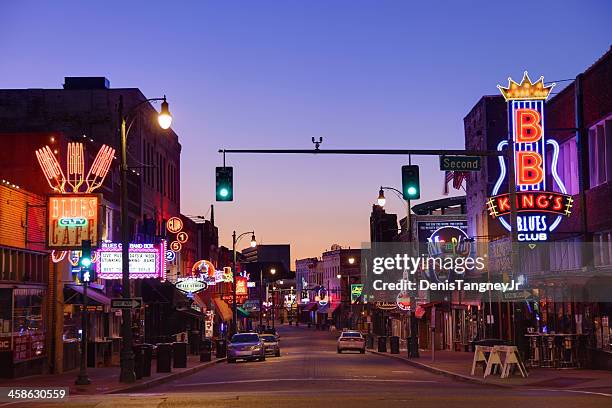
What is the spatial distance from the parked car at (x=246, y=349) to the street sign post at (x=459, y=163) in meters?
23.3

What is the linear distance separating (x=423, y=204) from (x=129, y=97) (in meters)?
40.8

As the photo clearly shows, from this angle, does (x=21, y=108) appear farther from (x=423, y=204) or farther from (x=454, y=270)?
(x=423, y=204)

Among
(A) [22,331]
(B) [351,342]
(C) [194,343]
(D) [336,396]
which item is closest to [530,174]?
(D) [336,396]

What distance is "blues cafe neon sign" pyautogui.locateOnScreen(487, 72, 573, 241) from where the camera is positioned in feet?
112

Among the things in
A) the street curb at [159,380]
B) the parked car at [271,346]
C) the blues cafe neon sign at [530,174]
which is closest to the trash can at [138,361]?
the street curb at [159,380]

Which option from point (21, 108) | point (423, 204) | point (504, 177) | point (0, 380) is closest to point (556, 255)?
point (504, 177)

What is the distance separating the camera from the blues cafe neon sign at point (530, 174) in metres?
34.1

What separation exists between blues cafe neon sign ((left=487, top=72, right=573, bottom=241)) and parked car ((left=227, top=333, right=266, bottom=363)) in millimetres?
16721

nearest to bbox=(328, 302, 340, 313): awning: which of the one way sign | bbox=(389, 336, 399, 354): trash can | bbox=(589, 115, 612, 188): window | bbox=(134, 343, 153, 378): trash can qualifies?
bbox=(389, 336, 399, 354): trash can

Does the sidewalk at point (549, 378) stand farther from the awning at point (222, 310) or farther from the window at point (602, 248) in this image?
the awning at point (222, 310)

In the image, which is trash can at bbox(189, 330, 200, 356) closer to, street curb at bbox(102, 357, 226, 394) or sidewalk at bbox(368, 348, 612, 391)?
street curb at bbox(102, 357, 226, 394)

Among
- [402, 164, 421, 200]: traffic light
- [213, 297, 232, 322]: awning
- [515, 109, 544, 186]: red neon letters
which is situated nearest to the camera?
[402, 164, 421, 200]: traffic light

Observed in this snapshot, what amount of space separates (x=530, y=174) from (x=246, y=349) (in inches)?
741

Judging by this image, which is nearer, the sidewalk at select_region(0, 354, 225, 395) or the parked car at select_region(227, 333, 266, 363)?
the sidewalk at select_region(0, 354, 225, 395)
